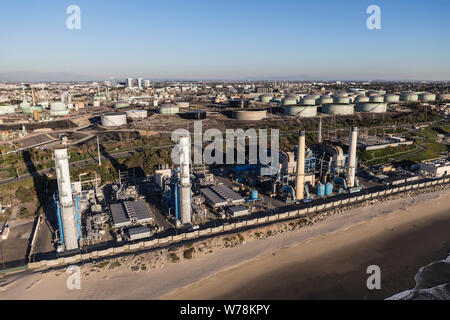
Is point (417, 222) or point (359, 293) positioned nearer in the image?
point (359, 293)

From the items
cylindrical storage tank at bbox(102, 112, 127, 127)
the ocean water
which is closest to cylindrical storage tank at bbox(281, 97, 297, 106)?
cylindrical storage tank at bbox(102, 112, 127, 127)

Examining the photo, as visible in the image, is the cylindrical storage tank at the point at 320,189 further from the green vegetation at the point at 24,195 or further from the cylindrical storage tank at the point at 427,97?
the cylindrical storage tank at the point at 427,97

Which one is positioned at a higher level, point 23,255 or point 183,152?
point 183,152

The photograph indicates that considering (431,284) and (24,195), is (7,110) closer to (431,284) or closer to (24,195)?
(24,195)

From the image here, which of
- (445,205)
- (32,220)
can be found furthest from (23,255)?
(445,205)

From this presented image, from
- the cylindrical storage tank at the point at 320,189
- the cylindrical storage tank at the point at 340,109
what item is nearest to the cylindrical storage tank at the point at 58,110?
the cylindrical storage tank at the point at 320,189
